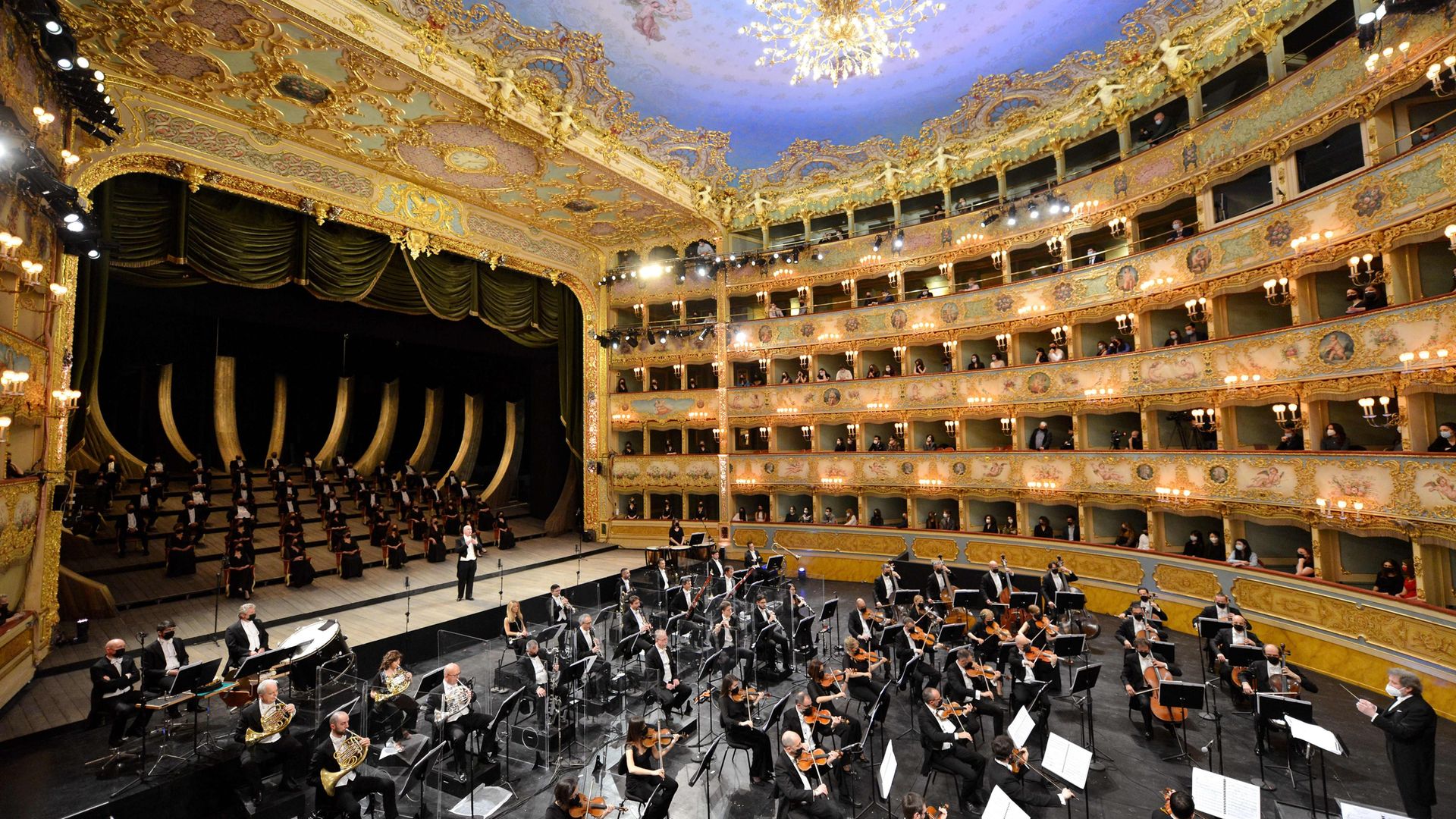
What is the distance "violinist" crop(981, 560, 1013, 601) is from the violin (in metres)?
8.13

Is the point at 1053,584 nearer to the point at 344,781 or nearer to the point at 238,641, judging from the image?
the point at 344,781

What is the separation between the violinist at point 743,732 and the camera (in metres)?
7.51

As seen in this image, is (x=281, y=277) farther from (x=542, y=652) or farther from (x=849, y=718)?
(x=849, y=718)

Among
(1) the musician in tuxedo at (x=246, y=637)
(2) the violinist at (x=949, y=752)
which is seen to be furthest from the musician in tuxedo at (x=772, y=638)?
(1) the musician in tuxedo at (x=246, y=637)

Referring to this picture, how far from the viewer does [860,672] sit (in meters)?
8.91

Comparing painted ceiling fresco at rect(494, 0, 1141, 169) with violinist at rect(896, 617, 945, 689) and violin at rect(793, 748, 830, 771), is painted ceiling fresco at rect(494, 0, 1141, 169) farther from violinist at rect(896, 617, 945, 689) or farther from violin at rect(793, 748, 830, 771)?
violin at rect(793, 748, 830, 771)

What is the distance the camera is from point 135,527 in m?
15.1

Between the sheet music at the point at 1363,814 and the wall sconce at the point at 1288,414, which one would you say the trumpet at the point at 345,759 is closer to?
the sheet music at the point at 1363,814

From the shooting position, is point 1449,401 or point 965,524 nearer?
point 1449,401

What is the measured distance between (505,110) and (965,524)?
15.9m

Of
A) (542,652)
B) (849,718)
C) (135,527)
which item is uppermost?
(135,527)

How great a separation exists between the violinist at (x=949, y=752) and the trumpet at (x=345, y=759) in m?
6.08

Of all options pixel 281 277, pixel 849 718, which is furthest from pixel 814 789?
pixel 281 277

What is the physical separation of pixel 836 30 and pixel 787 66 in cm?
212
